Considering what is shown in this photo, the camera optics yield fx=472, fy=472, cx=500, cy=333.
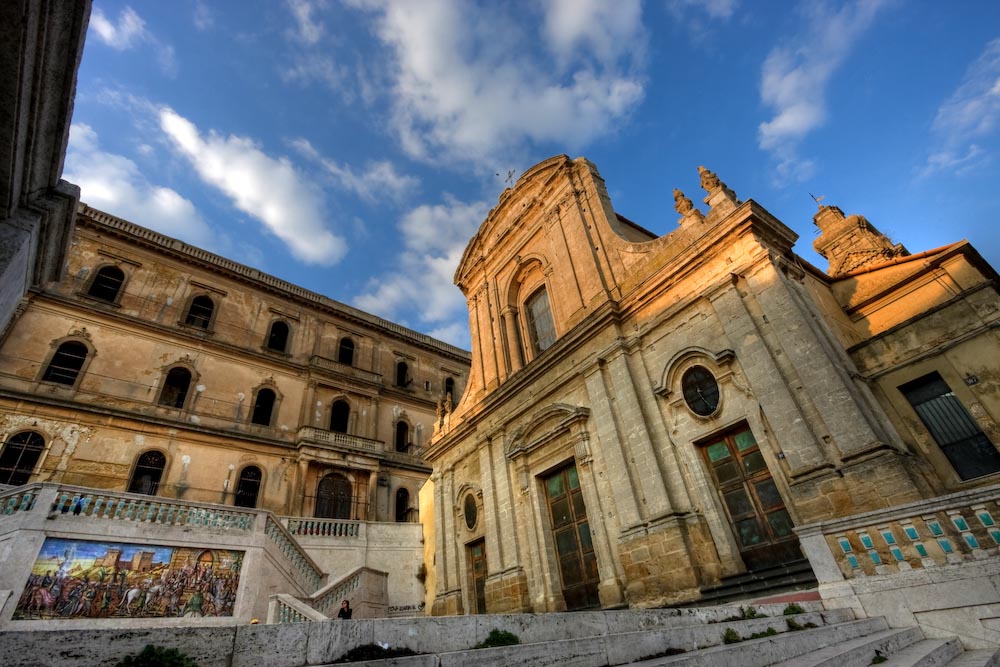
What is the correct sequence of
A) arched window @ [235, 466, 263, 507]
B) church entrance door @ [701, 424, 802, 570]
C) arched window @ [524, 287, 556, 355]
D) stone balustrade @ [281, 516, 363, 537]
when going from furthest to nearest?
1. arched window @ [235, 466, 263, 507]
2. arched window @ [524, 287, 556, 355]
3. stone balustrade @ [281, 516, 363, 537]
4. church entrance door @ [701, 424, 802, 570]

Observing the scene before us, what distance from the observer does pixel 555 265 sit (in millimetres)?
14516

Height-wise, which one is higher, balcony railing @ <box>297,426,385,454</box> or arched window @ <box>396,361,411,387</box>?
arched window @ <box>396,361,411,387</box>

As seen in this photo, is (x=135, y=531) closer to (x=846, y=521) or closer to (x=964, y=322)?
(x=846, y=521)

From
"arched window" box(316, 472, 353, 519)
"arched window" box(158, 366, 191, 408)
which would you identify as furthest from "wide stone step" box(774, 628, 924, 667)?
"arched window" box(158, 366, 191, 408)

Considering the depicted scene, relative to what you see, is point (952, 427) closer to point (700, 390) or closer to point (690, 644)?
point (700, 390)

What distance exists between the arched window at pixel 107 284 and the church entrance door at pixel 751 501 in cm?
A: 2222

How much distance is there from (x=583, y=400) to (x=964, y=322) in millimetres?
6845

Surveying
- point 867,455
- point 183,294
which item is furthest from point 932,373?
point 183,294

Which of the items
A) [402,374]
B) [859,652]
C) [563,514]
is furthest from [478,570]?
[402,374]

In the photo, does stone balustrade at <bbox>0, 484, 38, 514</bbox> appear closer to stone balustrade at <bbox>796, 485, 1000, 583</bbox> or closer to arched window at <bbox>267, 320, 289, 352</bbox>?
stone balustrade at <bbox>796, 485, 1000, 583</bbox>

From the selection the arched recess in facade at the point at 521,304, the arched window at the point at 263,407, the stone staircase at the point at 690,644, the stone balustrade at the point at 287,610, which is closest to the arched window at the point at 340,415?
the arched window at the point at 263,407

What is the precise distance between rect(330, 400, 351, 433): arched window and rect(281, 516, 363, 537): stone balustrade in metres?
7.05

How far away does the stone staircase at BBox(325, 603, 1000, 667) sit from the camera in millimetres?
2754

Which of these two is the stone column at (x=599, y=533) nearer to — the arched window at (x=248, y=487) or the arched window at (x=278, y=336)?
the arched window at (x=248, y=487)
